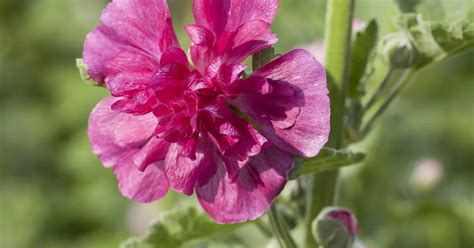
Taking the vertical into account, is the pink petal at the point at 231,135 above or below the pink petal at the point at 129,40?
below

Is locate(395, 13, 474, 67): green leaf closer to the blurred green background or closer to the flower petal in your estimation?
the blurred green background

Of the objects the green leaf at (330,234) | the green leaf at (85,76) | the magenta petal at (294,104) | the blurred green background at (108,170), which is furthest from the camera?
the blurred green background at (108,170)

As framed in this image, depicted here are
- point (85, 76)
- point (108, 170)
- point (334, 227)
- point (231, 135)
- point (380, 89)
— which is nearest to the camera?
point (231, 135)

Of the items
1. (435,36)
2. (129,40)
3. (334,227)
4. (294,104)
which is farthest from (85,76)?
(435,36)

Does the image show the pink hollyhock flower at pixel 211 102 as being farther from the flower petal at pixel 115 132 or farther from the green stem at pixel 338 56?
the green stem at pixel 338 56

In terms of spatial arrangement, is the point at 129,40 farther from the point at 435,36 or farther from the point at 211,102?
the point at 435,36

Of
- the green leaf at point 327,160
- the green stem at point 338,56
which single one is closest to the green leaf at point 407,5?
the green stem at point 338,56
